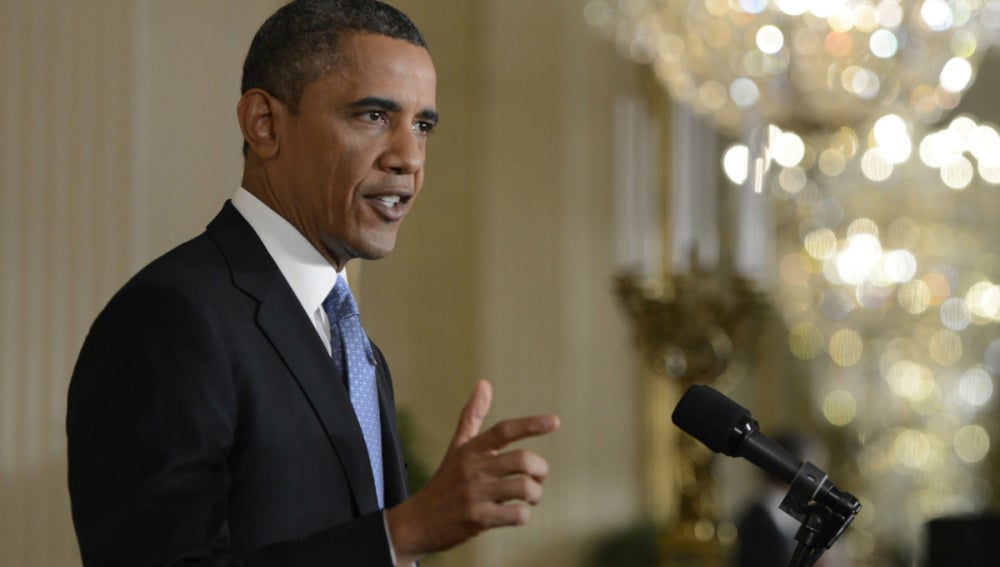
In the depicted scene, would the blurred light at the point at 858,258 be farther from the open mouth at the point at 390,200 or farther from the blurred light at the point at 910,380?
the open mouth at the point at 390,200

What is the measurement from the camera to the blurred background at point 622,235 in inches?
141

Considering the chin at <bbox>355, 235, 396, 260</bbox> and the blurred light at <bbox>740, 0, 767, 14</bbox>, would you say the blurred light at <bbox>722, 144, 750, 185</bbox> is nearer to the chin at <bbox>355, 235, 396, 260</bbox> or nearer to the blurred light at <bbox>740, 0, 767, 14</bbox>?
the blurred light at <bbox>740, 0, 767, 14</bbox>

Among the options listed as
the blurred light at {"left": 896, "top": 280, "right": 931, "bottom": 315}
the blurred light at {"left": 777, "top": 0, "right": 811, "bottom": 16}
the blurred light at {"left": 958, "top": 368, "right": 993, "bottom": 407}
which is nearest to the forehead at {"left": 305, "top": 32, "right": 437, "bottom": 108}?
the blurred light at {"left": 777, "top": 0, "right": 811, "bottom": 16}

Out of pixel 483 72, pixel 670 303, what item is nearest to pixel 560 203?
pixel 483 72

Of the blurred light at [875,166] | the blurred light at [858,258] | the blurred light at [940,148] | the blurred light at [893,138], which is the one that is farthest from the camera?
the blurred light at [940,148]

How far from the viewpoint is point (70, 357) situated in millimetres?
3533

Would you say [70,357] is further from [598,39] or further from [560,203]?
[598,39]

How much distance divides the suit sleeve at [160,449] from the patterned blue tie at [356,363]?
10.8 inches

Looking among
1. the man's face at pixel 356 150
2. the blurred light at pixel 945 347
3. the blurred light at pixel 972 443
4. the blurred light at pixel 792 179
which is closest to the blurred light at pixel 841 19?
the blurred light at pixel 792 179

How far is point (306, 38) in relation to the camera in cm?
203

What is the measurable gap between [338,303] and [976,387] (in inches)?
456

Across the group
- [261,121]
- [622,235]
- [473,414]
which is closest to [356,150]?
[261,121]

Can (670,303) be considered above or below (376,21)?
below

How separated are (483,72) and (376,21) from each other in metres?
6.09
